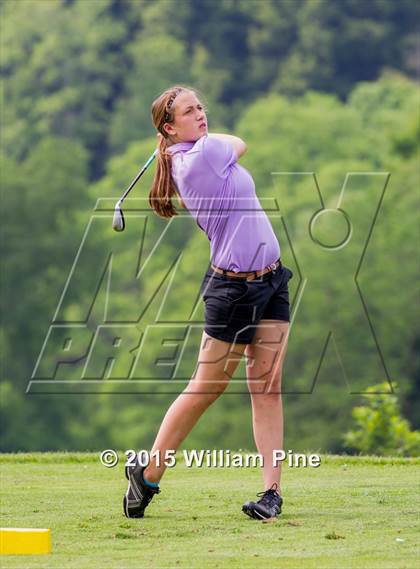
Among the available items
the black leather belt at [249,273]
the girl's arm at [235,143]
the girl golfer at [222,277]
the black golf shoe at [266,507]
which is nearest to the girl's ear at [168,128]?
the girl golfer at [222,277]

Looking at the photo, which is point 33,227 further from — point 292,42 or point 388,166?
point 292,42

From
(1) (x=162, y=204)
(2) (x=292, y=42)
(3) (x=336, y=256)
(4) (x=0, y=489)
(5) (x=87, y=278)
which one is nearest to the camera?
(1) (x=162, y=204)

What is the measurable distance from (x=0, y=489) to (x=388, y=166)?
5659 cm

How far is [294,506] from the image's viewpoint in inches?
317

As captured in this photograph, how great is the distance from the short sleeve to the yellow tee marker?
192 centimetres

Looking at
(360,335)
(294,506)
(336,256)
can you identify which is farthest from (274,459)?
(336,256)

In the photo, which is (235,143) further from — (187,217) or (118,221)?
(187,217)

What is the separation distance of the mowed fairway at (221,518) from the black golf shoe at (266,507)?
0.06 m

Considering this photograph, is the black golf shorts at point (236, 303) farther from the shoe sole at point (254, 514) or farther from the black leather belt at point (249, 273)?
the shoe sole at point (254, 514)

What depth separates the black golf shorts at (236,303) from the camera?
761 cm

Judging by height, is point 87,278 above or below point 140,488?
below

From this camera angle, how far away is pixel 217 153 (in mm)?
7508

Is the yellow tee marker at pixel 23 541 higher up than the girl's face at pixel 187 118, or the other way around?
the girl's face at pixel 187 118

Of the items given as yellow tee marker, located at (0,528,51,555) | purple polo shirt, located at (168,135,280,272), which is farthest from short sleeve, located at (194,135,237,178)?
yellow tee marker, located at (0,528,51,555)
